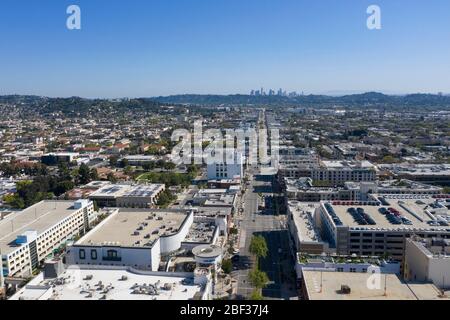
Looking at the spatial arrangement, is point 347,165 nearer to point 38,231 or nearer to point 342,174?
point 342,174

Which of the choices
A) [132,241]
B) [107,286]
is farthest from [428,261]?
[132,241]

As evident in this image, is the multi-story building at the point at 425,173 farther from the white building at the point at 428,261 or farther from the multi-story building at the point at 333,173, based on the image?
the white building at the point at 428,261

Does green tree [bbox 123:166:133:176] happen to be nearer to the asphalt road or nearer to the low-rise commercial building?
the asphalt road

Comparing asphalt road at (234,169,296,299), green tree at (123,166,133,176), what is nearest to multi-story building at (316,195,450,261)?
→ asphalt road at (234,169,296,299)

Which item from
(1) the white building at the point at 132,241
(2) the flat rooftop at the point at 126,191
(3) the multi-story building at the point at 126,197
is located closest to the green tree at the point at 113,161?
(2) the flat rooftop at the point at 126,191

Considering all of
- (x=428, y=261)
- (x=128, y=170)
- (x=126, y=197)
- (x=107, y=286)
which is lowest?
(x=126, y=197)
